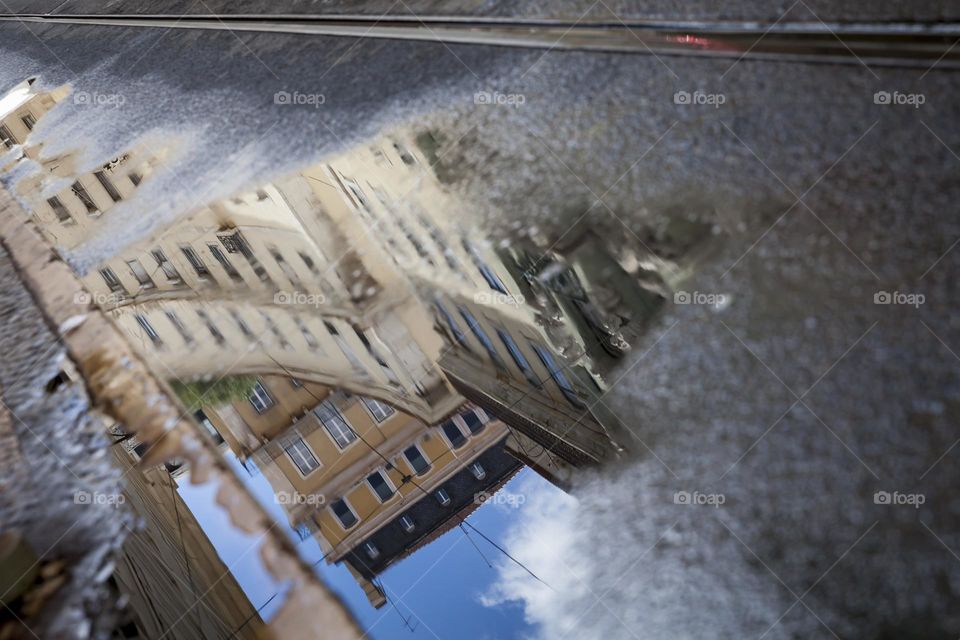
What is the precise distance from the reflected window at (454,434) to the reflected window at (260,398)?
68 cm

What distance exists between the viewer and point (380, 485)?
2674mm

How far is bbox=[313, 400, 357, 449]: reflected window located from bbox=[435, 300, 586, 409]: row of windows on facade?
1.52 ft

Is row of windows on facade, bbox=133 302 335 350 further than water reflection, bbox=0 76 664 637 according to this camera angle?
Yes

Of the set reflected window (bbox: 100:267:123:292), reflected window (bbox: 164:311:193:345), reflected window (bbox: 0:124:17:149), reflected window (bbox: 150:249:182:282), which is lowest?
reflected window (bbox: 164:311:193:345)

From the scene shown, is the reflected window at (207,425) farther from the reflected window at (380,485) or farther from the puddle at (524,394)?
the reflected window at (380,485)

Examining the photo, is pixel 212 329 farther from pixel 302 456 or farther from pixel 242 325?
pixel 302 456

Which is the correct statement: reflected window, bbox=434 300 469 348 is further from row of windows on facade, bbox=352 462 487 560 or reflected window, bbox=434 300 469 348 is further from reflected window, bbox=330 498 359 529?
reflected window, bbox=330 498 359 529

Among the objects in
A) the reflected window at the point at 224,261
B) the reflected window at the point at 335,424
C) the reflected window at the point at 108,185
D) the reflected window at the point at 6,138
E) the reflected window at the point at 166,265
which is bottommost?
the reflected window at the point at 335,424

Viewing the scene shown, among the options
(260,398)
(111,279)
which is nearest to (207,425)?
(260,398)

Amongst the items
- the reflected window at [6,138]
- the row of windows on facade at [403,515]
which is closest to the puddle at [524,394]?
the row of windows on facade at [403,515]

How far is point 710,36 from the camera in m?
4.27

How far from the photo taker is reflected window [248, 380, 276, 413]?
3080 mm

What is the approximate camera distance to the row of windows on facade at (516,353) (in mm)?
2717

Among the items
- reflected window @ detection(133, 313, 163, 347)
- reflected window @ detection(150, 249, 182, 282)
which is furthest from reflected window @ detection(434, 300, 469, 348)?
reflected window @ detection(150, 249, 182, 282)
